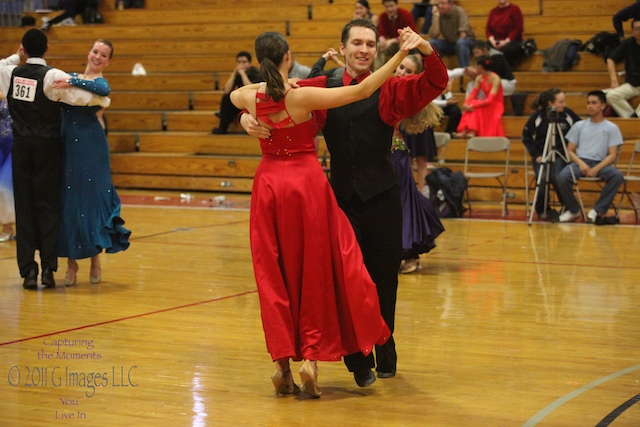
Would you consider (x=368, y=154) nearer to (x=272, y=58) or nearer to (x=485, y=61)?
(x=272, y=58)

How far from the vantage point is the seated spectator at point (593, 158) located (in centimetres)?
1022

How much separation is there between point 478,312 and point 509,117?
6.91 m

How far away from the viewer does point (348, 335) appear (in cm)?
409

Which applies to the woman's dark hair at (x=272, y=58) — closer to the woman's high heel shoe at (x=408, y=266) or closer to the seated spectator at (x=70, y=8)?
the woman's high heel shoe at (x=408, y=266)

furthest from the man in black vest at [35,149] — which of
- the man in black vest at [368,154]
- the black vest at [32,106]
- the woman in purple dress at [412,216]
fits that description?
the man in black vest at [368,154]

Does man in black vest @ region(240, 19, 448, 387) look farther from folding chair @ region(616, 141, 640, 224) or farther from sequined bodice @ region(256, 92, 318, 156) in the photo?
folding chair @ region(616, 141, 640, 224)

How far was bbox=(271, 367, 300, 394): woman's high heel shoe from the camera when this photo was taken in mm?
4055

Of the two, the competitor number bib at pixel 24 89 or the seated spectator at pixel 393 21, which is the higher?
the seated spectator at pixel 393 21

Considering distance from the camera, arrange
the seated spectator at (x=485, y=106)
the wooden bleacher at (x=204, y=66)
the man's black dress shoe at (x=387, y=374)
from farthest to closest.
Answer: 1. the wooden bleacher at (x=204, y=66)
2. the seated spectator at (x=485, y=106)
3. the man's black dress shoe at (x=387, y=374)

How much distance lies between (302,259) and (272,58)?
876mm

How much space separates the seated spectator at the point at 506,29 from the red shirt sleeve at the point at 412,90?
30.5ft

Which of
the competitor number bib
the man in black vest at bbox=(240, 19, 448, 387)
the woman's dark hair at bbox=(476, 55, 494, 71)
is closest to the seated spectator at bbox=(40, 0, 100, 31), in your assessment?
the woman's dark hair at bbox=(476, 55, 494, 71)

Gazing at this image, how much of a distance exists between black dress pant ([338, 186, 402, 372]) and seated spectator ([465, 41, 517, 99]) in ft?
27.8

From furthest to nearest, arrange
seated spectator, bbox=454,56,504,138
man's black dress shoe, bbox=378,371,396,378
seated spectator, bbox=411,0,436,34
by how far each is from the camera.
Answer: seated spectator, bbox=411,0,436,34 → seated spectator, bbox=454,56,504,138 → man's black dress shoe, bbox=378,371,396,378
